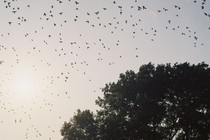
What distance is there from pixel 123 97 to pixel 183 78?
842 cm

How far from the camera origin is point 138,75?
4062 centimetres

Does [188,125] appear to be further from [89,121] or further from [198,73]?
[89,121]

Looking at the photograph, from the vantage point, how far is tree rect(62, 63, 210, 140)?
3631 cm

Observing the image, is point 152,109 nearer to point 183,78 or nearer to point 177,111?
point 177,111

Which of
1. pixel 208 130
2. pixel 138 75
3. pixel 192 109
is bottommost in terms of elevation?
pixel 208 130

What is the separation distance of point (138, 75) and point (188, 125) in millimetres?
9362

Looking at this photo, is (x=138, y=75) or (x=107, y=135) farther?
(x=138, y=75)

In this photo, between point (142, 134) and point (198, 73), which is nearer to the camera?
point (142, 134)

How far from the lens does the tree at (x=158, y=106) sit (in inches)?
1430

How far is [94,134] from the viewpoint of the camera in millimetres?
38844

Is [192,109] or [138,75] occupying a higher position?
[138,75]

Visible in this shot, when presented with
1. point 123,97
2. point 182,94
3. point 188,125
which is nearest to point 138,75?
point 123,97

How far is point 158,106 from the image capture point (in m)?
37.4

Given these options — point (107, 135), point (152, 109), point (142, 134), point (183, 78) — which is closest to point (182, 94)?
point (183, 78)
